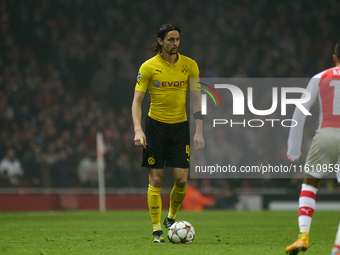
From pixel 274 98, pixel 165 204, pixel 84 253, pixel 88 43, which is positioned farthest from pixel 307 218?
pixel 88 43

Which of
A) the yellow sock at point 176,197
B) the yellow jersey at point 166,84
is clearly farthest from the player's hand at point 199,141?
the yellow sock at point 176,197

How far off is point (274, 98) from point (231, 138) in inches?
86.5

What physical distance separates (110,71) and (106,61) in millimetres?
484

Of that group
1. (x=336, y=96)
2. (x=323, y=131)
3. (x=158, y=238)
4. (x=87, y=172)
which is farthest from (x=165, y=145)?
(x=87, y=172)

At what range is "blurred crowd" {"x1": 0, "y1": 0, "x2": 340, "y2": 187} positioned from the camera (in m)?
16.3

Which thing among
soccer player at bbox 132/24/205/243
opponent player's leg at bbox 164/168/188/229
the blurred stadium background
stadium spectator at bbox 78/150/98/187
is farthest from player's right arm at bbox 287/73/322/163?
stadium spectator at bbox 78/150/98/187

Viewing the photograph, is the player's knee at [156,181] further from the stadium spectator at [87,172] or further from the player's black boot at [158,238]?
the stadium spectator at [87,172]

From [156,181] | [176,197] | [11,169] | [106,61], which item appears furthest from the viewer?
[106,61]

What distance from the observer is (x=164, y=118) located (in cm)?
686

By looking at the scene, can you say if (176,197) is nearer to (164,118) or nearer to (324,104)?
(164,118)

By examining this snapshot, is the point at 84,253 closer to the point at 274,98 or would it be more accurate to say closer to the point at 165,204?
the point at 165,204

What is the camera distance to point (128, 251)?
5.46 m

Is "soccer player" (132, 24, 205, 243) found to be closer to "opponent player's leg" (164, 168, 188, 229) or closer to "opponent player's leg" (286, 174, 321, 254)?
"opponent player's leg" (164, 168, 188, 229)

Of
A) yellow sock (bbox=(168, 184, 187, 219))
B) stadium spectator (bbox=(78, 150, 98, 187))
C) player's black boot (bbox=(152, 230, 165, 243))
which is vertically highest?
yellow sock (bbox=(168, 184, 187, 219))
